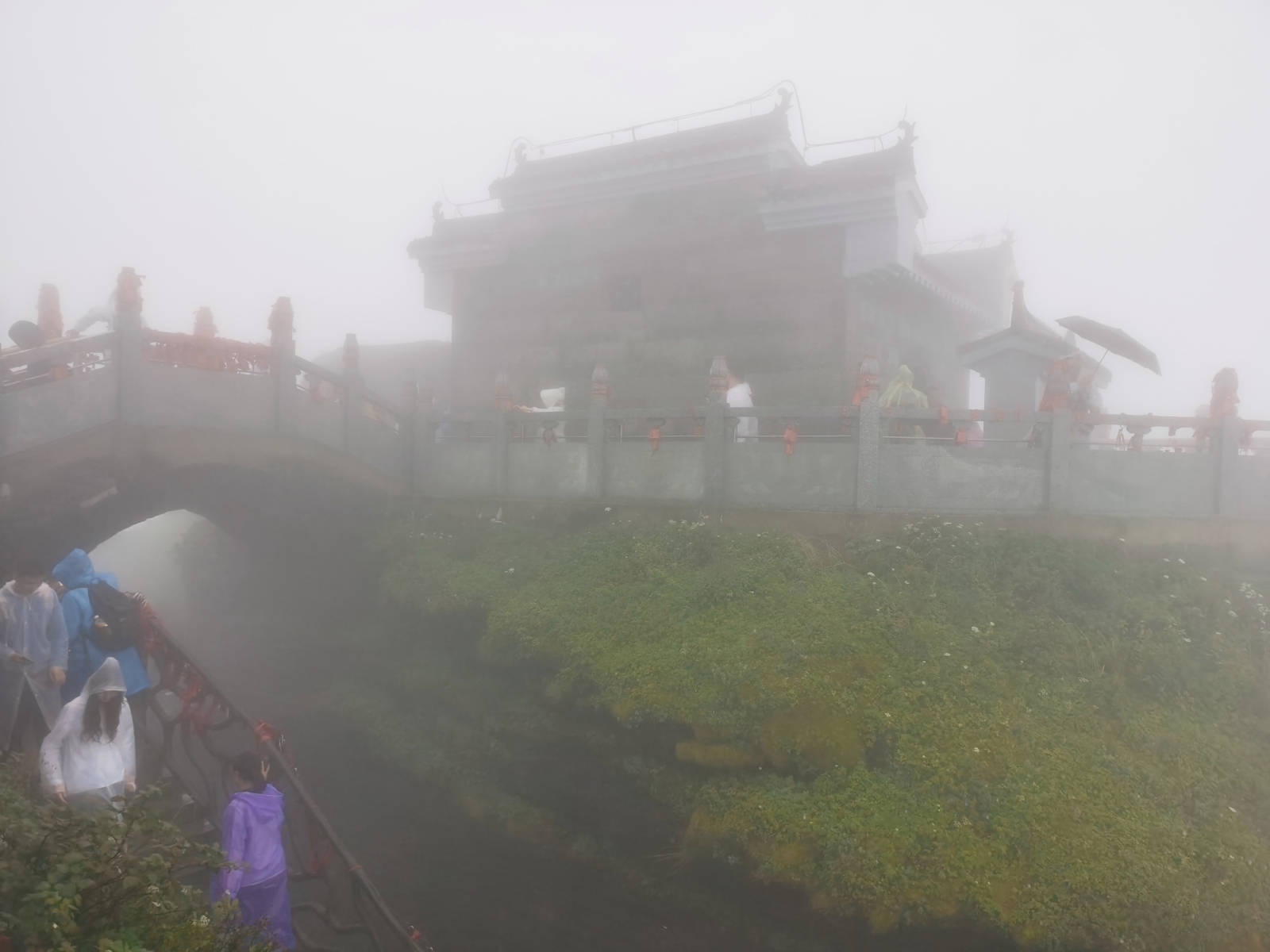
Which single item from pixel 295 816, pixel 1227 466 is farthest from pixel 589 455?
pixel 1227 466

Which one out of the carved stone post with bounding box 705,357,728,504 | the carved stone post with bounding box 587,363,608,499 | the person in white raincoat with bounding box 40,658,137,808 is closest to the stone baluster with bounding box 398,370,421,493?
the carved stone post with bounding box 587,363,608,499

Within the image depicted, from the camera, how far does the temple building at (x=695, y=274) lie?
14.3 meters

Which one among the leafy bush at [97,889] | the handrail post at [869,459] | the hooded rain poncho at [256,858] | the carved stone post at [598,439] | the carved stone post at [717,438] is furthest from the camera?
the carved stone post at [598,439]

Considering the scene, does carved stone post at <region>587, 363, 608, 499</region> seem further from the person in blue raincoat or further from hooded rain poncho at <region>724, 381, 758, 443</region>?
the person in blue raincoat

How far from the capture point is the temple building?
14.3m

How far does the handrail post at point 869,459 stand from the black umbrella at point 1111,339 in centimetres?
344

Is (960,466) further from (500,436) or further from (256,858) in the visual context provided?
(256,858)

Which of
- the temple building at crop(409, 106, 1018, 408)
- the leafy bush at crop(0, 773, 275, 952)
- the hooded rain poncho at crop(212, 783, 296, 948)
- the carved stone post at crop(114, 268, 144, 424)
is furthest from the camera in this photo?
→ the temple building at crop(409, 106, 1018, 408)

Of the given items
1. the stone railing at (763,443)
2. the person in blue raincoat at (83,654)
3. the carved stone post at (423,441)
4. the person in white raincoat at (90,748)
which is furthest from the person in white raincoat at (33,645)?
the carved stone post at (423,441)

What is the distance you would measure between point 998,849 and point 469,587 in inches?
277

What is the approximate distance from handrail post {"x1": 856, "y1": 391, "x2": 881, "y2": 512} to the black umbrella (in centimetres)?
344

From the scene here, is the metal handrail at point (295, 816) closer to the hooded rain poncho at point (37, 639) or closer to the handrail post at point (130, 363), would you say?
the hooded rain poncho at point (37, 639)

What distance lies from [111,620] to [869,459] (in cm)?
832

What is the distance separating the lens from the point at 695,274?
1567 cm
